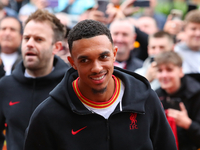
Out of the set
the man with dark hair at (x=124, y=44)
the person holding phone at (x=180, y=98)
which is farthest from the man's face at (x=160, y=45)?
the person holding phone at (x=180, y=98)

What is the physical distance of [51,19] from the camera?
3609mm

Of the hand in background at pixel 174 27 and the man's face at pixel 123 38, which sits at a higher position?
the man's face at pixel 123 38

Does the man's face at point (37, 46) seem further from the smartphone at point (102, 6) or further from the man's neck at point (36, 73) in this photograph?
the smartphone at point (102, 6)

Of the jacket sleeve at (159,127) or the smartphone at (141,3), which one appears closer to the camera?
the jacket sleeve at (159,127)

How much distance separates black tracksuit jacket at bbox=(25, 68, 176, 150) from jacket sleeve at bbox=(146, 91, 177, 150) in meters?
0.03

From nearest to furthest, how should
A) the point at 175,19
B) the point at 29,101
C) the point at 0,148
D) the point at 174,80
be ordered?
the point at 29,101 → the point at 0,148 → the point at 174,80 → the point at 175,19

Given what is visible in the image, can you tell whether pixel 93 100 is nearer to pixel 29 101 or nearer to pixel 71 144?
pixel 71 144

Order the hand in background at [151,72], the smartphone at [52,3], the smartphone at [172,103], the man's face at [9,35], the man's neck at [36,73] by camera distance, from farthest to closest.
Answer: the smartphone at [52,3] → the man's face at [9,35] → the hand in background at [151,72] → the smartphone at [172,103] → the man's neck at [36,73]

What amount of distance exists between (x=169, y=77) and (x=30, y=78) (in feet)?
5.95

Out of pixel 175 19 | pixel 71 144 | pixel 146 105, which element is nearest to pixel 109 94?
pixel 146 105

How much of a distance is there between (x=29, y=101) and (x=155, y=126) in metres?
1.43

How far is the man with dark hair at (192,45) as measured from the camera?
5.36 metres

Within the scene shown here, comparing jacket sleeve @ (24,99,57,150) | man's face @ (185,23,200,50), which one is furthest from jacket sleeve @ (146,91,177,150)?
man's face @ (185,23,200,50)

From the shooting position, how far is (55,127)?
233cm
